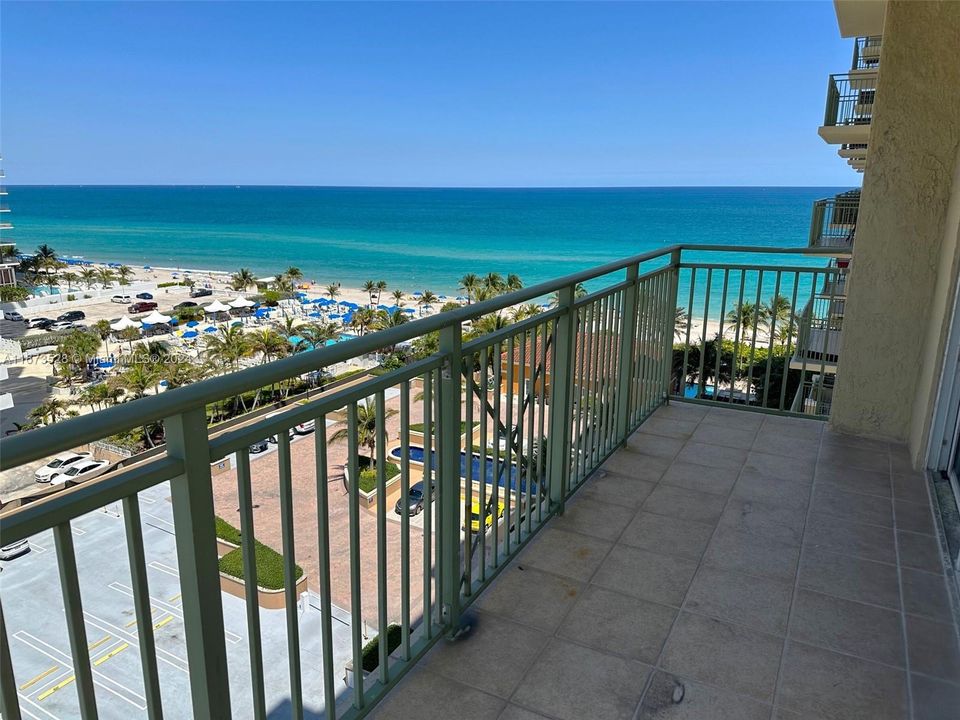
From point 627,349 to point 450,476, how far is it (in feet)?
6.24

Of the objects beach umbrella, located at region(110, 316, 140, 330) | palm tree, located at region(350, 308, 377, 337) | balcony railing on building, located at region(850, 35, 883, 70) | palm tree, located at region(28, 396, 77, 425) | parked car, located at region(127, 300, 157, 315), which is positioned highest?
balcony railing on building, located at region(850, 35, 883, 70)

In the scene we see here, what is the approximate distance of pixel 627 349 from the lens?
366cm

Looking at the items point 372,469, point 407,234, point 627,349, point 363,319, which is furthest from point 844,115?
point 407,234

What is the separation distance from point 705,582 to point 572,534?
589 mm

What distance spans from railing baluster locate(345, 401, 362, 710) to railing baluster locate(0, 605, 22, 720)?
76cm

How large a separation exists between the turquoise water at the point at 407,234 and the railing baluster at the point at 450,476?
42197 mm

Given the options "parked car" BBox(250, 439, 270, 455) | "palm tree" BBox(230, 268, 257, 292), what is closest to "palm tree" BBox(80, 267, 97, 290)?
"palm tree" BBox(230, 268, 257, 292)

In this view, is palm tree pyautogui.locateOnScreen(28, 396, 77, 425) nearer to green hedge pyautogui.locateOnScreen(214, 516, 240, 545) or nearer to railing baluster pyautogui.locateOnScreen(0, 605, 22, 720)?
green hedge pyautogui.locateOnScreen(214, 516, 240, 545)

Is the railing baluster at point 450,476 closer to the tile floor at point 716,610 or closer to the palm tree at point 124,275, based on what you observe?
the tile floor at point 716,610

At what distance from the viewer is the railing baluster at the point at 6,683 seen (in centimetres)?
86

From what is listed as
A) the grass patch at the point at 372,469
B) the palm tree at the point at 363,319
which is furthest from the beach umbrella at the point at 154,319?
the grass patch at the point at 372,469

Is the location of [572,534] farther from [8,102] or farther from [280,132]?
[280,132]

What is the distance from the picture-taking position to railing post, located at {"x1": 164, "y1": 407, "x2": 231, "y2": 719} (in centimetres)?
109

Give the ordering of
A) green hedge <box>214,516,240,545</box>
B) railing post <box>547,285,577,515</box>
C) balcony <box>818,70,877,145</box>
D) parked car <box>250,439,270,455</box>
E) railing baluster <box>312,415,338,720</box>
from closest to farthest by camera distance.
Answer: parked car <box>250,439,270,455</box> → railing baluster <box>312,415,338,720</box> → green hedge <box>214,516,240,545</box> → railing post <box>547,285,577,515</box> → balcony <box>818,70,877,145</box>
